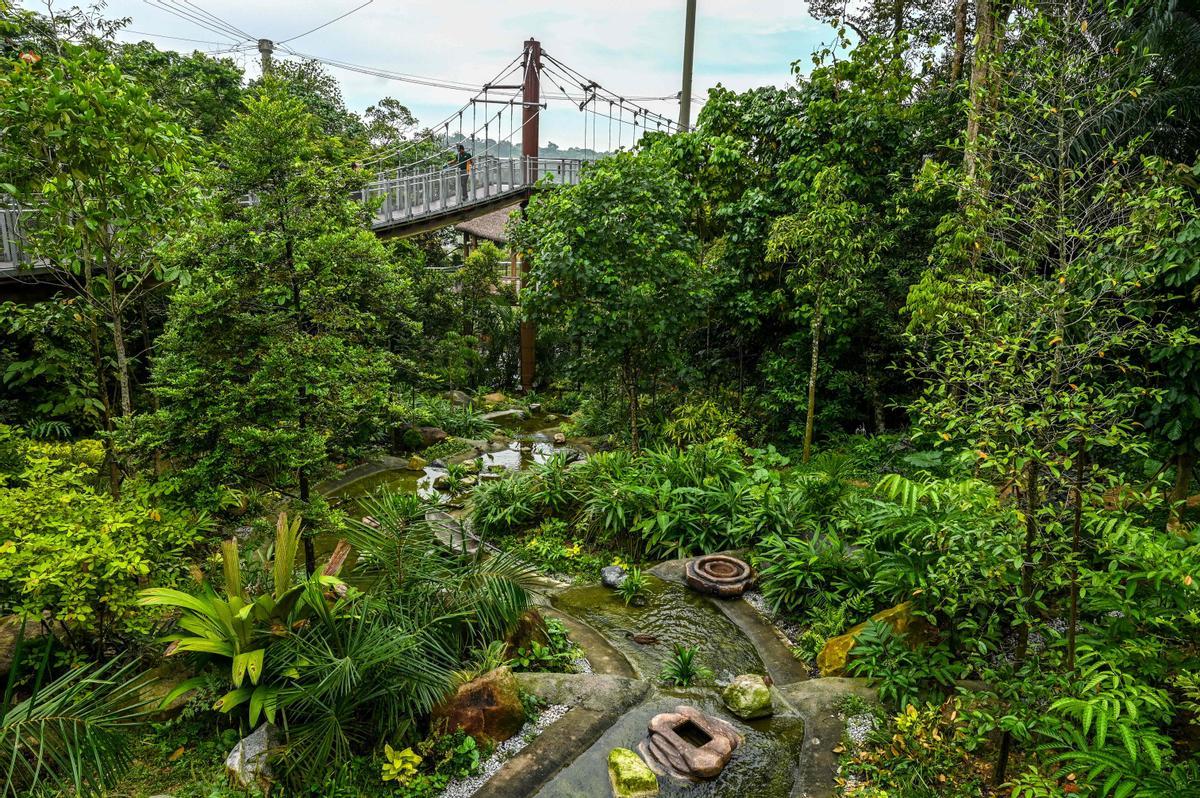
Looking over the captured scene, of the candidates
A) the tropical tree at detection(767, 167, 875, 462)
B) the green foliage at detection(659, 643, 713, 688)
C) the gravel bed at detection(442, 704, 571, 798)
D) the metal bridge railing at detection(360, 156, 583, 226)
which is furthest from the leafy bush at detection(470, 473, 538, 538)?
the metal bridge railing at detection(360, 156, 583, 226)

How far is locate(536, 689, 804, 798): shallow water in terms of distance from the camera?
3.52 metres

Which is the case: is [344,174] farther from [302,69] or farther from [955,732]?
Answer: [302,69]

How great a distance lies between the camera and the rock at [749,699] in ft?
13.3

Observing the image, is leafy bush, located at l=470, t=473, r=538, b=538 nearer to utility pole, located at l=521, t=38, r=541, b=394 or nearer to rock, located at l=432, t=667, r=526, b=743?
rock, located at l=432, t=667, r=526, b=743

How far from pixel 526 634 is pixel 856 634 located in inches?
87.8

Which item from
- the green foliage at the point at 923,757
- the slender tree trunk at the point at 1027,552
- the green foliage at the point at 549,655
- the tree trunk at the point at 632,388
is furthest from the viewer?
the tree trunk at the point at 632,388

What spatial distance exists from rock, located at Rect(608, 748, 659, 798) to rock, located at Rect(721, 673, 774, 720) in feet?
2.56

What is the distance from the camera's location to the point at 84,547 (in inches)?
138

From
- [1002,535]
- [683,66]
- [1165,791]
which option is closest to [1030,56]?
[1002,535]

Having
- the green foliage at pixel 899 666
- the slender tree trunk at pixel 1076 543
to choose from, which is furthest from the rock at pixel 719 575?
the slender tree trunk at pixel 1076 543

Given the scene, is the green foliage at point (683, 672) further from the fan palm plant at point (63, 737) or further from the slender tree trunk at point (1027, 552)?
the fan palm plant at point (63, 737)

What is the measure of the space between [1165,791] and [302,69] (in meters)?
22.4

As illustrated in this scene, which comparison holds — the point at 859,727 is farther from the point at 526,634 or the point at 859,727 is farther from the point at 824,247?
the point at 824,247

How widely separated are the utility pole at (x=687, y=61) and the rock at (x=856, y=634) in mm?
9090
